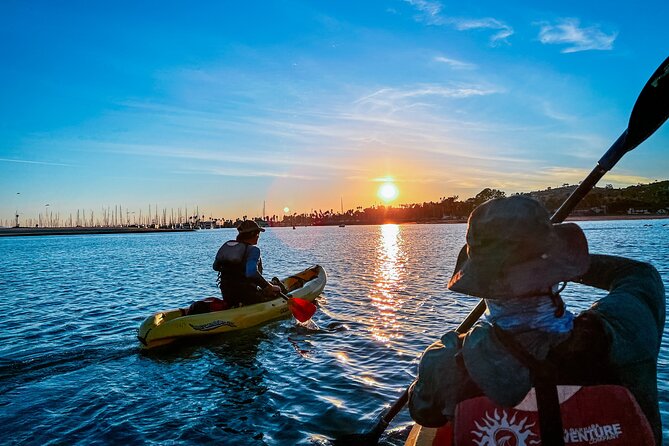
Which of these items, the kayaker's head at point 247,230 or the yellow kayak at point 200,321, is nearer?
the yellow kayak at point 200,321

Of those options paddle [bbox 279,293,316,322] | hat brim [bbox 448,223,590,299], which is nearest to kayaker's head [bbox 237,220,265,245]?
paddle [bbox 279,293,316,322]

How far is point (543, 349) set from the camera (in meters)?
1.96

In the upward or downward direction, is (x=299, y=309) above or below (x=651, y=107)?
below

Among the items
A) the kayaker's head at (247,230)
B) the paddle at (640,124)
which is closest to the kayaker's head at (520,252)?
the paddle at (640,124)

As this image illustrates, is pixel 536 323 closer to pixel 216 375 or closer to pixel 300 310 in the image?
pixel 216 375

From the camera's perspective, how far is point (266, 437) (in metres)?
6.12

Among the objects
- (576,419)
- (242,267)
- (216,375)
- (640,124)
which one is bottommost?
(216,375)

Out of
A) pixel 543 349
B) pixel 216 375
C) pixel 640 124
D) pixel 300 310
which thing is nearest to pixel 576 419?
pixel 543 349

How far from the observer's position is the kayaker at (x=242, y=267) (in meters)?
10.8

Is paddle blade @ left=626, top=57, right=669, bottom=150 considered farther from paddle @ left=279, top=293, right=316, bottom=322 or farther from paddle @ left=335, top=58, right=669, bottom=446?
paddle @ left=279, top=293, right=316, bottom=322

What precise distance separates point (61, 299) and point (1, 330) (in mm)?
5888

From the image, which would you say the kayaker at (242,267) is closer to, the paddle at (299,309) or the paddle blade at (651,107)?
the paddle at (299,309)

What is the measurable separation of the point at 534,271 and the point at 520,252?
102mm

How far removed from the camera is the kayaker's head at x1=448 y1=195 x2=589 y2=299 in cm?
199
